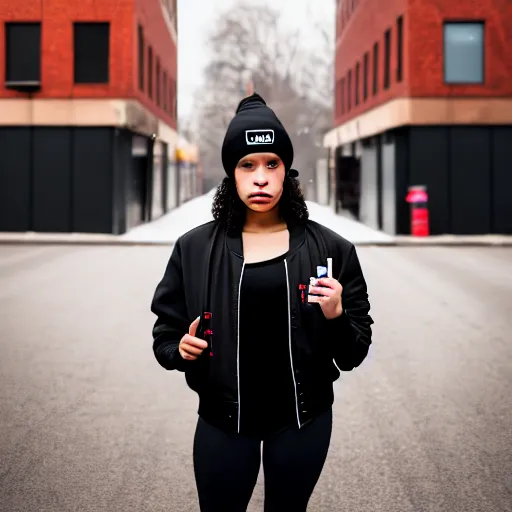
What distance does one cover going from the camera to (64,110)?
94.4ft

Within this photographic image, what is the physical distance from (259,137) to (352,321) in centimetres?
66

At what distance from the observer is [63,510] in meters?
4.69

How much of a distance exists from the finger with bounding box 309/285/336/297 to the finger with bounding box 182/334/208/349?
1.19 ft

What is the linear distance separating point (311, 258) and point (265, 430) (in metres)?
0.56

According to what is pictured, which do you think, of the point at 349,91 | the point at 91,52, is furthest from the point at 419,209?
the point at 349,91

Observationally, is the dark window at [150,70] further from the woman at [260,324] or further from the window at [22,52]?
the woman at [260,324]

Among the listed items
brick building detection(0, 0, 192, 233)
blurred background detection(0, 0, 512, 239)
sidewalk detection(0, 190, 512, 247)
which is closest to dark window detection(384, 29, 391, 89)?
blurred background detection(0, 0, 512, 239)

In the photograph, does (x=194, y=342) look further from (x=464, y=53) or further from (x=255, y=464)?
(x=464, y=53)

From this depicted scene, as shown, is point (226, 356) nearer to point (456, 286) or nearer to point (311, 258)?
point (311, 258)

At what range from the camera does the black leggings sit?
2957mm

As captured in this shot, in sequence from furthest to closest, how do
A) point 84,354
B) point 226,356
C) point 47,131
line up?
point 47,131
point 84,354
point 226,356

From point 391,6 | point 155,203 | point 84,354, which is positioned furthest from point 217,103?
point 84,354

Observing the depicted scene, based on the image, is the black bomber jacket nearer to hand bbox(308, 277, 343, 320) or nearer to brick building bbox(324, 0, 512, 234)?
hand bbox(308, 277, 343, 320)

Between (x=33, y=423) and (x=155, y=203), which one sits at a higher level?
(x=155, y=203)
